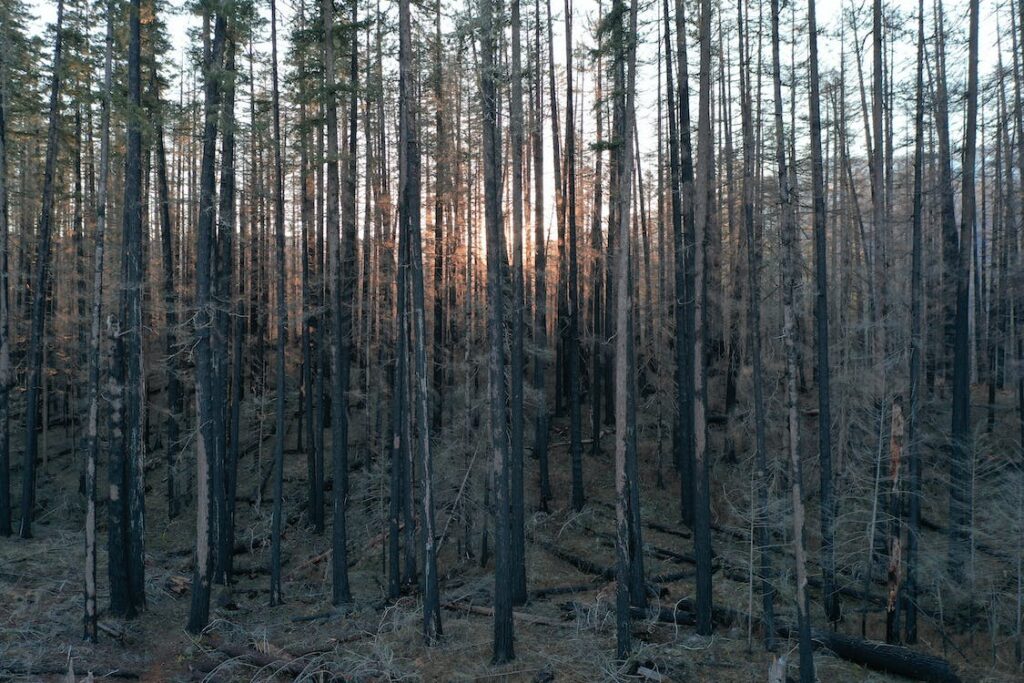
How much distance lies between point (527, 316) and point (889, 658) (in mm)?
13590

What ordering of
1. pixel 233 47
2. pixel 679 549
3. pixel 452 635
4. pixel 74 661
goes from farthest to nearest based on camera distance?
pixel 679 549 < pixel 233 47 < pixel 452 635 < pixel 74 661

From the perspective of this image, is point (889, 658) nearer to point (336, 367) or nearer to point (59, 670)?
point (336, 367)

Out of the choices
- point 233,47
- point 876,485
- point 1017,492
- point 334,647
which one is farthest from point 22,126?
point 1017,492

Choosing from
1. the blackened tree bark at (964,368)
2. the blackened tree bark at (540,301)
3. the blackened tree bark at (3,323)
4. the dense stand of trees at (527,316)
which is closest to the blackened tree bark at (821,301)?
the dense stand of trees at (527,316)

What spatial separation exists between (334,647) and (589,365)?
17004 mm

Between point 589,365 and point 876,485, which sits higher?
point 589,365

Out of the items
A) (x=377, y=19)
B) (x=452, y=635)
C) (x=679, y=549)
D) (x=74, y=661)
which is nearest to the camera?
(x=74, y=661)

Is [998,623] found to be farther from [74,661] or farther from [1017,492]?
[74,661]

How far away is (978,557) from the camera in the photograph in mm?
15297

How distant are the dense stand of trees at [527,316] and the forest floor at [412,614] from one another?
1.47ft

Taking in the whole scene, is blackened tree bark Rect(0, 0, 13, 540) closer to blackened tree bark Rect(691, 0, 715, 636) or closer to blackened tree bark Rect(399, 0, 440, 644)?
blackened tree bark Rect(399, 0, 440, 644)

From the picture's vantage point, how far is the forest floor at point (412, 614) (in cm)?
1091

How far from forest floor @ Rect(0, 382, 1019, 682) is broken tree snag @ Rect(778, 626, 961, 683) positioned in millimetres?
221

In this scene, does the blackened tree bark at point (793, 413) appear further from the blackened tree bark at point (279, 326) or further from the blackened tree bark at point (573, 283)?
the blackened tree bark at point (279, 326)
